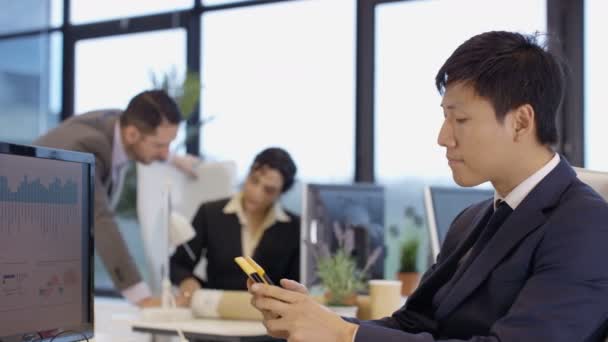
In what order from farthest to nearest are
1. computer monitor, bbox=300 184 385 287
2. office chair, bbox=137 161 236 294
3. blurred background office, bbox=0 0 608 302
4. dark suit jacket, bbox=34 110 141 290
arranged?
blurred background office, bbox=0 0 608 302 < office chair, bbox=137 161 236 294 < dark suit jacket, bbox=34 110 141 290 < computer monitor, bbox=300 184 385 287

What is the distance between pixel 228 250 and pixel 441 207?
1.17m

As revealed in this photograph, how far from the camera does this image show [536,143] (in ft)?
5.19

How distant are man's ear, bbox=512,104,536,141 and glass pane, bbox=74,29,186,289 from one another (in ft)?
14.1

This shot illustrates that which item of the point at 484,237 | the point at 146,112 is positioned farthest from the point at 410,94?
the point at 484,237

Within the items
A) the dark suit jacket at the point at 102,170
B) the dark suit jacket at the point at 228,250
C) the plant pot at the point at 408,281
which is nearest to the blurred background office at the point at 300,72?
the dark suit jacket at the point at 228,250

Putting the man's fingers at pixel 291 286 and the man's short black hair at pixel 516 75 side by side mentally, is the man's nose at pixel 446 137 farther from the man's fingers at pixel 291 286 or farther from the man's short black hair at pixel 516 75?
the man's fingers at pixel 291 286

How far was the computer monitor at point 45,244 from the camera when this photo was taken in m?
1.50

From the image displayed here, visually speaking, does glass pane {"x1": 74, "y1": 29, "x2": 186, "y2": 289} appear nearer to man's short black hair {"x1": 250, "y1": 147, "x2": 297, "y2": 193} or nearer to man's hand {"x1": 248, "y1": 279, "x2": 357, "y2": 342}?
man's short black hair {"x1": 250, "y1": 147, "x2": 297, "y2": 193}

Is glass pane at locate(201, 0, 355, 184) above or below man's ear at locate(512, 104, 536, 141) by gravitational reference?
above

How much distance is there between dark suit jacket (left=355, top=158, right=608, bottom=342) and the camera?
140 cm

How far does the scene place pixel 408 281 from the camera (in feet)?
10.6

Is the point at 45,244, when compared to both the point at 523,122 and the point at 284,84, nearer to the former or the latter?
the point at 523,122

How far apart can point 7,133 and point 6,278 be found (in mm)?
5165

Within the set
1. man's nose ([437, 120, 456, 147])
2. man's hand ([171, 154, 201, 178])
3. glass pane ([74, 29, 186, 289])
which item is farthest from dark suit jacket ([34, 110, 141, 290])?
glass pane ([74, 29, 186, 289])
